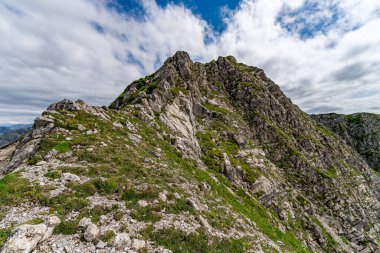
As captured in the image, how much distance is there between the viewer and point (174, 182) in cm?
2353

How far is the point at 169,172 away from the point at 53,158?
12.6 m

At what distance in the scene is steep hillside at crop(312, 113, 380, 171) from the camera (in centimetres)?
15125

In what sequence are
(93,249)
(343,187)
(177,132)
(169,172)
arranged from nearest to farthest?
(93,249), (169,172), (177,132), (343,187)

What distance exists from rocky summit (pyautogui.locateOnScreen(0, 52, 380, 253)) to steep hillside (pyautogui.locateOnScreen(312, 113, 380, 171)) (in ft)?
322

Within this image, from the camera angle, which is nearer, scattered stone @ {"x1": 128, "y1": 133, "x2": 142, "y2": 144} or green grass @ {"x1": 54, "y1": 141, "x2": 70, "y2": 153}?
green grass @ {"x1": 54, "y1": 141, "x2": 70, "y2": 153}

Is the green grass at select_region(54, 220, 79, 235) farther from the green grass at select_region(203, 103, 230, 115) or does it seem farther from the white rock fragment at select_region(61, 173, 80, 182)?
the green grass at select_region(203, 103, 230, 115)

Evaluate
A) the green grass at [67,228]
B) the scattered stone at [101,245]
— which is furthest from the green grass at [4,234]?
the scattered stone at [101,245]

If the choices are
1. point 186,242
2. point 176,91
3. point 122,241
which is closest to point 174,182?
point 186,242

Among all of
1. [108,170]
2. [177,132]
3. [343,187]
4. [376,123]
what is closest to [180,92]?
[177,132]

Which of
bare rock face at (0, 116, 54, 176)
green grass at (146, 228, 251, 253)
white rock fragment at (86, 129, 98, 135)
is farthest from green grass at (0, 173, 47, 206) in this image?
white rock fragment at (86, 129, 98, 135)

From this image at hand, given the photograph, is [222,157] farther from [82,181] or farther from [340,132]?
[340,132]

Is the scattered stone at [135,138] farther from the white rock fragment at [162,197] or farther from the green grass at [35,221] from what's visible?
the green grass at [35,221]

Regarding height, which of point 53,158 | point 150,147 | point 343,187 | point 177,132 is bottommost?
point 343,187

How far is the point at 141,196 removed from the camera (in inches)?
706
